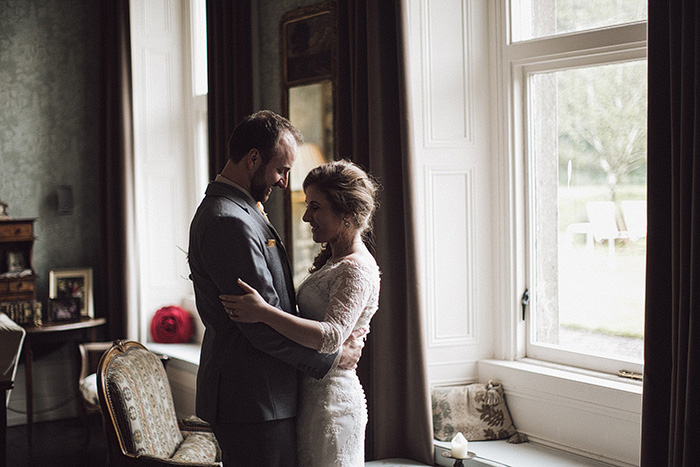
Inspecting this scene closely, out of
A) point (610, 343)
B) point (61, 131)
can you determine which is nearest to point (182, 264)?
point (61, 131)

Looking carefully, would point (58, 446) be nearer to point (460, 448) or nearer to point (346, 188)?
point (460, 448)

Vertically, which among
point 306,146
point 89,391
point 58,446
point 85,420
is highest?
point 306,146

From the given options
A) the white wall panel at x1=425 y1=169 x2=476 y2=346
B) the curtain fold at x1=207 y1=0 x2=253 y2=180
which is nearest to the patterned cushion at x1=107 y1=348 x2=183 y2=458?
the white wall panel at x1=425 y1=169 x2=476 y2=346

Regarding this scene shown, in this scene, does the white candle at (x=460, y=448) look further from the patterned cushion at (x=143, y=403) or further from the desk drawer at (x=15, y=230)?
the desk drawer at (x=15, y=230)

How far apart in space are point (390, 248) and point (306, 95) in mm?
1347

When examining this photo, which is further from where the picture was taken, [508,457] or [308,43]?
[308,43]

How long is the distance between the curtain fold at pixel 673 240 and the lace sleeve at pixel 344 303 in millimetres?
980

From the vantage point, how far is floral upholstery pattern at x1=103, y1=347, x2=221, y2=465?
9.44ft

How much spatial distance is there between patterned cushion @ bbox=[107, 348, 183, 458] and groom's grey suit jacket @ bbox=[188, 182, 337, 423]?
96 centimetres

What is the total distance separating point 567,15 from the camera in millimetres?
3213

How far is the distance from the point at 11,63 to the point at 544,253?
4299mm

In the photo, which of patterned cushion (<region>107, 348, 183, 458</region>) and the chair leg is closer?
patterned cushion (<region>107, 348, 183, 458</region>)

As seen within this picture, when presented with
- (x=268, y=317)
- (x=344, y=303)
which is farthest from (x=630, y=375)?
(x=268, y=317)

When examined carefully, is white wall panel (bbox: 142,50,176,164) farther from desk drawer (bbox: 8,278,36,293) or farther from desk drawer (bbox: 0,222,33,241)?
desk drawer (bbox: 8,278,36,293)
